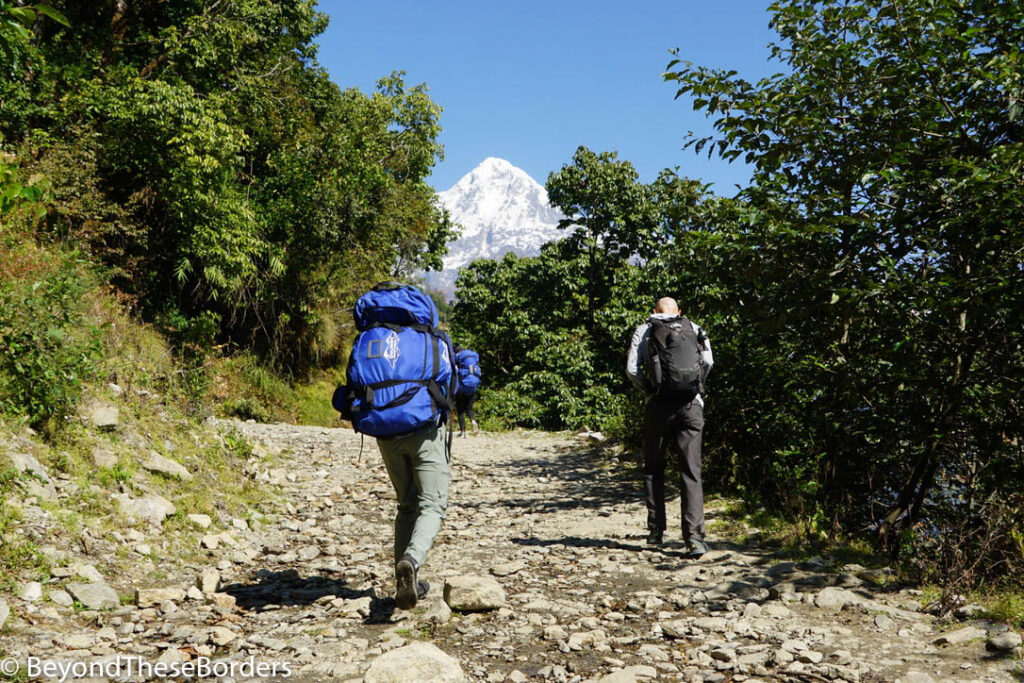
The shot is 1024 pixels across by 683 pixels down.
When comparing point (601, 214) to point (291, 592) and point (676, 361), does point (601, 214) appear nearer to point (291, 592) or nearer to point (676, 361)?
point (676, 361)

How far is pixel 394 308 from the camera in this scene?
A: 201 inches

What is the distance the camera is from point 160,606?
5078mm

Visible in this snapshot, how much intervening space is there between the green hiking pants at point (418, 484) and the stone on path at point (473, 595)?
14.9 inches

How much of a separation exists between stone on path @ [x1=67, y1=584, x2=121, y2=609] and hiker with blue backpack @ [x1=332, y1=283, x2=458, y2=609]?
6.92 ft

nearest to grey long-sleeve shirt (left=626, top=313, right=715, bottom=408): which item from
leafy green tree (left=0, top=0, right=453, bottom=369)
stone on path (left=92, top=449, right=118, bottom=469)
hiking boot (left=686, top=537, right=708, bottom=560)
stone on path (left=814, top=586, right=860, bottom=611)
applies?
hiking boot (left=686, top=537, right=708, bottom=560)

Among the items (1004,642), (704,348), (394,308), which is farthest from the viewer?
(704,348)

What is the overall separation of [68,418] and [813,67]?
829 cm

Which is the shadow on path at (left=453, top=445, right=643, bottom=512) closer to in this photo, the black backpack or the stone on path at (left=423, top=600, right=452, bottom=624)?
the black backpack

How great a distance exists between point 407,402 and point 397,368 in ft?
0.86

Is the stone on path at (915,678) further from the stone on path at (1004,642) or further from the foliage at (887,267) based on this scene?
the foliage at (887,267)

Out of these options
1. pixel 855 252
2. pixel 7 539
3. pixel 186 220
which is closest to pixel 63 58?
pixel 186 220

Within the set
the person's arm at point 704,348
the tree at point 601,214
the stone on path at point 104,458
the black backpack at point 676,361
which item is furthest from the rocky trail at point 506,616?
the tree at point 601,214

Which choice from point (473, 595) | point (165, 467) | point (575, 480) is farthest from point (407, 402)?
point (575, 480)

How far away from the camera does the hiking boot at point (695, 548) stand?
638cm
